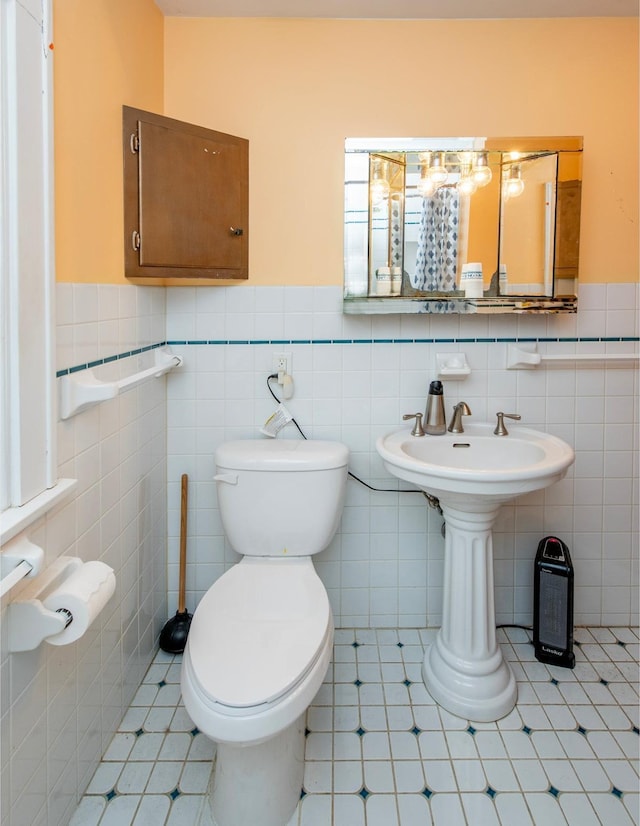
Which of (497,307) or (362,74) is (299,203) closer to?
(362,74)

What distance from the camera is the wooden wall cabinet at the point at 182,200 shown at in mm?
1745

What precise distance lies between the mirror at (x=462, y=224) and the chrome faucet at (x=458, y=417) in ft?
1.06

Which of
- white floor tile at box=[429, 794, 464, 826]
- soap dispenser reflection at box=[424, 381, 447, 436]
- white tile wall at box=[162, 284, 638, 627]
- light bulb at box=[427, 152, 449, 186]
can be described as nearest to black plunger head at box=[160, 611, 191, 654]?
white tile wall at box=[162, 284, 638, 627]

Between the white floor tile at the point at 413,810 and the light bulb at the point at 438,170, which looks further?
the light bulb at the point at 438,170

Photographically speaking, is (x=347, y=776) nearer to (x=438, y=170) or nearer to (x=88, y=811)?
(x=88, y=811)

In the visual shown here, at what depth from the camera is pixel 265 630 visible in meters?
1.50

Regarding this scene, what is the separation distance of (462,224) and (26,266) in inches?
55.0

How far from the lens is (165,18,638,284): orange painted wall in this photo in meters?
2.04

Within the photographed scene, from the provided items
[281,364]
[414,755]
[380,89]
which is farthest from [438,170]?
[414,755]

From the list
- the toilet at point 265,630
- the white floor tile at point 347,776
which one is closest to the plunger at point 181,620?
the toilet at point 265,630

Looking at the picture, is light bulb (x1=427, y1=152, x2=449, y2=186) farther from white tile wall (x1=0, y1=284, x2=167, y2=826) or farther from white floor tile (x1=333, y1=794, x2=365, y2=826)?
white floor tile (x1=333, y1=794, x2=365, y2=826)

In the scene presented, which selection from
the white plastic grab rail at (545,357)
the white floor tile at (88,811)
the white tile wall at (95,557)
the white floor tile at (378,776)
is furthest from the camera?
the white plastic grab rail at (545,357)

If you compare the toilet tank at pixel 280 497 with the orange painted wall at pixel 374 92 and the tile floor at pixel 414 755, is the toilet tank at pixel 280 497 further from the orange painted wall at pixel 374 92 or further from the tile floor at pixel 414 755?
the orange painted wall at pixel 374 92

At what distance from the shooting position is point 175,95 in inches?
81.0
